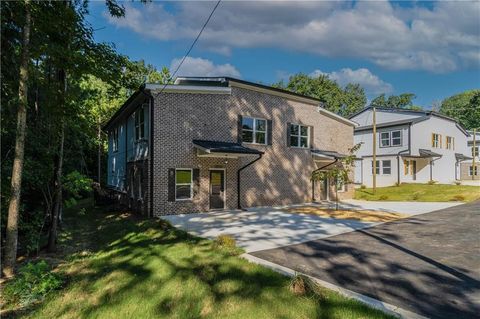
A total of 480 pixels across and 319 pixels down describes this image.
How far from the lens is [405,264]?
272 inches

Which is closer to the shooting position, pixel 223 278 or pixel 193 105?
pixel 223 278

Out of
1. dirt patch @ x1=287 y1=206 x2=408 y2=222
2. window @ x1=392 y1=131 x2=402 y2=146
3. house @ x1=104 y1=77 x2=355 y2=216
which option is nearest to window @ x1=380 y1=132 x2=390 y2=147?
window @ x1=392 y1=131 x2=402 y2=146

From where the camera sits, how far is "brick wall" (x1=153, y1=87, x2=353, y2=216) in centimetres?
1429

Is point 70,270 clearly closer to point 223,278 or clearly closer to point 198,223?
point 223,278

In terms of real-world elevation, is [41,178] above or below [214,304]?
above

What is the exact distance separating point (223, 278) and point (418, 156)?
2951 centimetres

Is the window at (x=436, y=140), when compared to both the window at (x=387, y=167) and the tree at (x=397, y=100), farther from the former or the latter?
the tree at (x=397, y=100)

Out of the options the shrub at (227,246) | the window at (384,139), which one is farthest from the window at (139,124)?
the window at (384,139)

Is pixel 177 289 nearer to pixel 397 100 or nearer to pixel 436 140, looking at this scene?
pixel 436 140

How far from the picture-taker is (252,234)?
33.6 ft

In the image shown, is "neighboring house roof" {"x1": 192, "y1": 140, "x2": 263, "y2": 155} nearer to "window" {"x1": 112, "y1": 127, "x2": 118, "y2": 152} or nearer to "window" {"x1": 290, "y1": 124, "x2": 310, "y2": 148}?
"window" {"x1": 290, "y1": 124, "x2": 310, "y2": 148}

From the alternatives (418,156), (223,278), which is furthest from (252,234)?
(418,156)

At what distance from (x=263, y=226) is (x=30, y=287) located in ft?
24.8

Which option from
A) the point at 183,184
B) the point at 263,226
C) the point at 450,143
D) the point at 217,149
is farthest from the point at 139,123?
the point at 450,143
